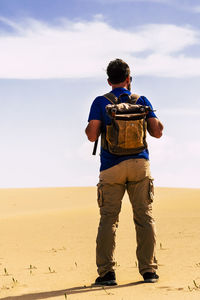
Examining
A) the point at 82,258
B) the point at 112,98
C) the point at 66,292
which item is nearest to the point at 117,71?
the point at 112,98

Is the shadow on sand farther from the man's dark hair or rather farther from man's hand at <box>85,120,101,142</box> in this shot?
the man's dark hair

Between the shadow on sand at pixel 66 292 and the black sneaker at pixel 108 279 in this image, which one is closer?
the shadow on sand at pixel 66 292

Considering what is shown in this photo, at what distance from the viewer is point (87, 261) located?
7.44 meters

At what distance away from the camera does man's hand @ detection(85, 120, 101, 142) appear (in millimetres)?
5273

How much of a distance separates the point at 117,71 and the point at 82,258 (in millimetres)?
3453

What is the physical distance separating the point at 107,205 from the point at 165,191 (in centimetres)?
2102

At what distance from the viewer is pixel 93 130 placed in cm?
527

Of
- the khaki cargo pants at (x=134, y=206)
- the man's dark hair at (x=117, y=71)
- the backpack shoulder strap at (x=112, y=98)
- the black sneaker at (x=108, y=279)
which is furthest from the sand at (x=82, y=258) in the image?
the man's dark hair at (x=117, y=71)

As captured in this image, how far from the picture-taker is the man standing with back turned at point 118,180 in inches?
208

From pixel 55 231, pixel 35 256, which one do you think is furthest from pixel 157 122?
pixel 55 231

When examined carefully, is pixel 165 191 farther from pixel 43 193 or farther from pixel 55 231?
pixel 55 231

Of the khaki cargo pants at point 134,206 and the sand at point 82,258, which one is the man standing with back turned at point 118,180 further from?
the sand at point 82,258

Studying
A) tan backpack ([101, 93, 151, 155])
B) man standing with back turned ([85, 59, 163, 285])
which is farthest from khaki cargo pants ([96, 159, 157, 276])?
tan backpack ([101, 93, 151, 155])

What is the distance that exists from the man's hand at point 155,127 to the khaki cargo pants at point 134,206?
318 millimetres
